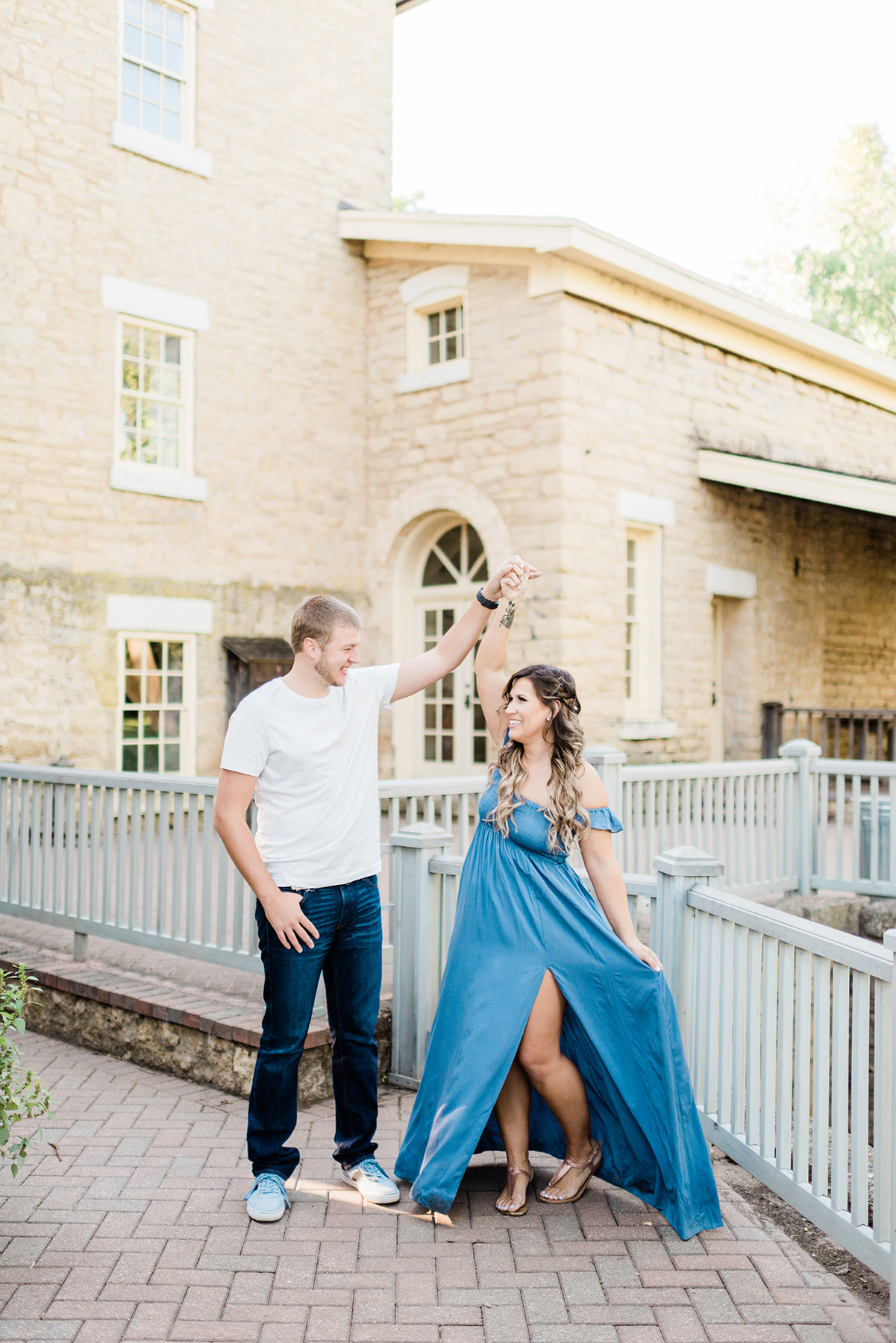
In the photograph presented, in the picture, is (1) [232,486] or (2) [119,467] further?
(1) [232,486]

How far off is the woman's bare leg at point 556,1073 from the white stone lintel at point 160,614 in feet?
26.3

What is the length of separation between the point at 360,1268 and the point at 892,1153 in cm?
146

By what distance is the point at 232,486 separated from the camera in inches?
457

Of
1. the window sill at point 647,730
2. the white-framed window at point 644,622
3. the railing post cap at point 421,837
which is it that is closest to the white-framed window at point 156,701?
the window sill at point 647,730

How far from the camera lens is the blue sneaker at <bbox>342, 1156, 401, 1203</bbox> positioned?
3.58 metres

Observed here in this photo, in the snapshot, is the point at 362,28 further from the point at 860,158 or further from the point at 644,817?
the point at 860,158

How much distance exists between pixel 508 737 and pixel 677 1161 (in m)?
1.34

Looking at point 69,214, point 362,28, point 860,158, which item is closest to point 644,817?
point 69,214

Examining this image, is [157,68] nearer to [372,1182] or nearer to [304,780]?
[304,780]

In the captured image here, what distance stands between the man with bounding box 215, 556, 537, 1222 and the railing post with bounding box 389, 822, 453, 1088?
818mm

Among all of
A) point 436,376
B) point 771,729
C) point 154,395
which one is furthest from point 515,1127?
point 771,729

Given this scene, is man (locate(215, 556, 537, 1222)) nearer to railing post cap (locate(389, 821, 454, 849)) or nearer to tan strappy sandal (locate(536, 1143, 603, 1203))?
tan strappy sandal (locate(536, 1143, 603, 1203))

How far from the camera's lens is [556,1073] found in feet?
11.4

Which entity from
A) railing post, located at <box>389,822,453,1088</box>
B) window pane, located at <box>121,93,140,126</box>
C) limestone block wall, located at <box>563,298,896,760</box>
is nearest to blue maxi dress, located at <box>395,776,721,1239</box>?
railing post, located at <box>389,822,453,1088</box>
